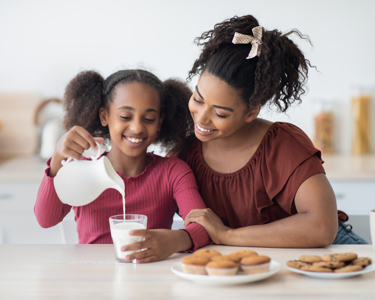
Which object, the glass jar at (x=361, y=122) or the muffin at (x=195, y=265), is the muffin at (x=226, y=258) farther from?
the glass jar at (x=361, y=122)

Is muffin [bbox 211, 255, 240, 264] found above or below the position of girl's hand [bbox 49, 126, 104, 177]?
below

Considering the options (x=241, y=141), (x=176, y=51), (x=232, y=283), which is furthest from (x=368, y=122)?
(x=232, y=283)

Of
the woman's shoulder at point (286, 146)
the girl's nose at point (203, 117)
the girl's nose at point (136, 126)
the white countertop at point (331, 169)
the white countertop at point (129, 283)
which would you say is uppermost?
the girl's nose at point (203, 117)

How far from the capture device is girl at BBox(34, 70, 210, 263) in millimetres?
1426

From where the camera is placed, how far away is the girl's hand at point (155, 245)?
1.09 m

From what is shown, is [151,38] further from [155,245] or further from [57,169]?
[155,245]

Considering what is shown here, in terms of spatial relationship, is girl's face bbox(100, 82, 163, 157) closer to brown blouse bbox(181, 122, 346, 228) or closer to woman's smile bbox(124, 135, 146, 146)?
woman's smile bbox(124, 135, 146, 146)

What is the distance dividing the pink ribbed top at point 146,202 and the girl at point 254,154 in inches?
3.7

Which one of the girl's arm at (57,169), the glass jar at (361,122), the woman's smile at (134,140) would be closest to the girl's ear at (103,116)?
the woman's smile at (134,140)

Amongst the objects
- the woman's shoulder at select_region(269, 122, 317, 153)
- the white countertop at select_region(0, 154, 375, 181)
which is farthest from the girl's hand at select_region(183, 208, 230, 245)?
the white countertop at select_region(0, 154, 375, 181)

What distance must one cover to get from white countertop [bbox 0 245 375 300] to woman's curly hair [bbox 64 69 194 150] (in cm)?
54

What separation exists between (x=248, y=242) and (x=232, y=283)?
306mm

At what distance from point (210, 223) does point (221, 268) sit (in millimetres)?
330

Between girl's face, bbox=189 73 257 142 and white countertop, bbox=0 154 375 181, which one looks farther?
white countertop, bbox=0 154 375 181
